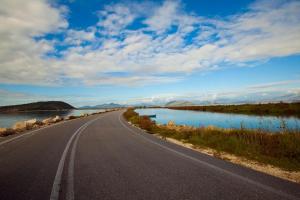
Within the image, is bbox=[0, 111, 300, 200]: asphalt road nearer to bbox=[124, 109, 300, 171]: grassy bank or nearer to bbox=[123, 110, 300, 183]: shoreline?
bbox=[123, 110, 300, 183]: shoreline

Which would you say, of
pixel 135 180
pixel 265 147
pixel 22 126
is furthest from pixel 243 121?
pixel 22 126

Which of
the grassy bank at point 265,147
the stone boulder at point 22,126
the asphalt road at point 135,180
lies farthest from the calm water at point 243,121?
the stone boulder at point 22,126

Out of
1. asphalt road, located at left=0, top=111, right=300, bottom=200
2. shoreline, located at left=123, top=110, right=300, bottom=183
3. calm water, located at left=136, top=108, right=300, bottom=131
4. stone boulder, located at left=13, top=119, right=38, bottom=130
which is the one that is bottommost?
calm water, located at left=136, top=108, right=300, bottom=131

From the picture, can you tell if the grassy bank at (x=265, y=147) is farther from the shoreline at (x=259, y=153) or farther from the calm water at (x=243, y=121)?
the calm water at (x=243, y=121)

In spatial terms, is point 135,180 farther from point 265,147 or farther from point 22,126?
point 22,126

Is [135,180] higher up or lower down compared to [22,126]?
lower down

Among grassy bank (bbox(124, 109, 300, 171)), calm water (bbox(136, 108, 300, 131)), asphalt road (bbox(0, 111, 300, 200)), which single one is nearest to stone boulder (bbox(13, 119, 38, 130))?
asphalt road (bbox(0, 111, 300, 200))

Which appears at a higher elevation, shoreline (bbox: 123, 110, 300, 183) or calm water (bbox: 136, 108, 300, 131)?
shoreline (bbox: 123, 110, 300, 183)

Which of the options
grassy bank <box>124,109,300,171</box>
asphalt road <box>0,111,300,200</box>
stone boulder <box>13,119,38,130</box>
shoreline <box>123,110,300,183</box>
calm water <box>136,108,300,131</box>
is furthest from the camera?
stone boulder <box>13,119,38,130</box>

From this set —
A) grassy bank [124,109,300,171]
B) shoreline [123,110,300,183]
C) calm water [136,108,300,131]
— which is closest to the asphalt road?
shoreline [123,110,300,183]

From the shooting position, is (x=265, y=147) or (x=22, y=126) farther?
(x=22, y=126)

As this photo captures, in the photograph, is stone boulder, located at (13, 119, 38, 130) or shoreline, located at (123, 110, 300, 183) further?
stone boulder, located at (13, 119, 38, 130)

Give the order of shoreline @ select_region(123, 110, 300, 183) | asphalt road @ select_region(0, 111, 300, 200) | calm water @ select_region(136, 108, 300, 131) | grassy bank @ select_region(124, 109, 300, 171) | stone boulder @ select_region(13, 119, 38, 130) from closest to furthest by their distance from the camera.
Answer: asphalt road @ select_region(0, 111, 300, 200) < shoreline @ select_region(123, 110, 300, 183) < grassy bank @ select_region(124, 109, 300, 171) < calm water @ select_region(136, 108, 300, 131) < stone boulder @ select_region(13, 119, 38, 130)

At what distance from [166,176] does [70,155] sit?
4.63m
